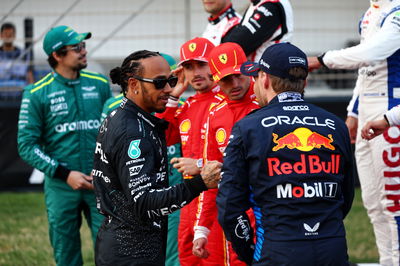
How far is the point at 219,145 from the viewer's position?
183 inches

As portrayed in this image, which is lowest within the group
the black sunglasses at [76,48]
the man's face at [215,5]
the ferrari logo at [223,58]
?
the ferrari logo at [223,58]

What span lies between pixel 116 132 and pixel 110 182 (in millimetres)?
308

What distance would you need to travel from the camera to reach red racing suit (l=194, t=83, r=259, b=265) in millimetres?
4539

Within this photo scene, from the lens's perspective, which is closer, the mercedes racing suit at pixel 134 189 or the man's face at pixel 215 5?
the mercedes racing suit at pixel 134 189

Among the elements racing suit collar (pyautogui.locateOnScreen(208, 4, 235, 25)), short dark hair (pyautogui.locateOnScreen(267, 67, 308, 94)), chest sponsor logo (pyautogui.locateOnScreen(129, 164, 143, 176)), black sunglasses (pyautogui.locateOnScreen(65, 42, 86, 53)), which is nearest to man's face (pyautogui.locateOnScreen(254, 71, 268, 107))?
short dark hair (pyautogui.locateOnScreen(267, 67, 308, 94))

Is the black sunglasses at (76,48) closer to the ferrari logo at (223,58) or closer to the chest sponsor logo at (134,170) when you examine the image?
the ferrari logo at (223,58)

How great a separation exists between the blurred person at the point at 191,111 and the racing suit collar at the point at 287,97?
4.60 feet

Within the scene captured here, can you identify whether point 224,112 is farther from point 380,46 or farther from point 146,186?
point 380,46

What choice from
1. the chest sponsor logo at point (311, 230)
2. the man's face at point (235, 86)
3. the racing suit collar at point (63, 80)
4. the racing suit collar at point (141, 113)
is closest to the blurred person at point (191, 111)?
the man's face at point (235, 86)

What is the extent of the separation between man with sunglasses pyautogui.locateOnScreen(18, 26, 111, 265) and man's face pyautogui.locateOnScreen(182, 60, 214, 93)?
1416mm

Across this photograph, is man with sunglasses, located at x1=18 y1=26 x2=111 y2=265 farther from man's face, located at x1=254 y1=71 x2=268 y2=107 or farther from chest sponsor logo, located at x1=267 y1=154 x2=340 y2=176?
chest sponsor logo, located at x1=267 y1=154 x2=340 y2=176

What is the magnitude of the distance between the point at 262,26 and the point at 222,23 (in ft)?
2.31

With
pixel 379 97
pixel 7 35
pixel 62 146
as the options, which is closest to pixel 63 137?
pixel 62 146

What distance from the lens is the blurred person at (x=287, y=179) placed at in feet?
11.2
